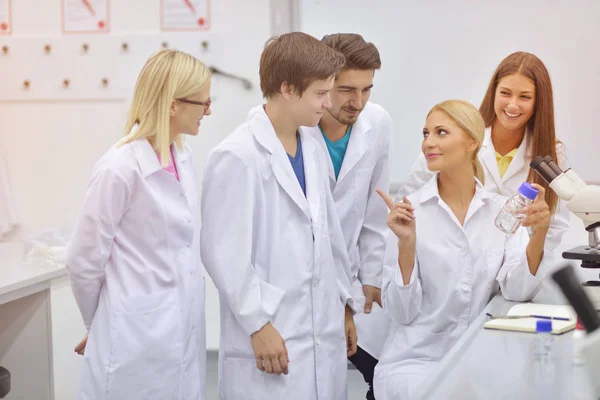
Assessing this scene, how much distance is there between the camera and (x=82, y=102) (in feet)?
13.3

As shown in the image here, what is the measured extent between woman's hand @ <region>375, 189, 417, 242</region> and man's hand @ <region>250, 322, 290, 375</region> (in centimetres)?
46

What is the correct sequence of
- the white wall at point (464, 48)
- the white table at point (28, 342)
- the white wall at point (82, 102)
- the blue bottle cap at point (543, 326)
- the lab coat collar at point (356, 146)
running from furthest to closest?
the white wall at point (82, 102) → the white wall at point (464, 48) → the white table at point (28, 342) → the lab coat collar at point (356, 146) → the blue bottle cap at point (543, 326)

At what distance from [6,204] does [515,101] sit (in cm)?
274

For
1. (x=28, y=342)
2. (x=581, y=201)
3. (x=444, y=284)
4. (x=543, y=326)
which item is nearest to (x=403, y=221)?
(x=444, y=284)

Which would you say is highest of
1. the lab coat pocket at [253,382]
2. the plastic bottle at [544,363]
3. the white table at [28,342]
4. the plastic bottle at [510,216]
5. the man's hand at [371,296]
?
the plastic bottle at [510,216]

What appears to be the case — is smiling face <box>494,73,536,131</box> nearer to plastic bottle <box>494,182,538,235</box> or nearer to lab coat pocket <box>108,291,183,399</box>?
plastic bottle <box>494,182,538,235</box>

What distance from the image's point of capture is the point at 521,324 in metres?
1.84

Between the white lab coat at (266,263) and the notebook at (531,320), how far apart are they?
0.44 m

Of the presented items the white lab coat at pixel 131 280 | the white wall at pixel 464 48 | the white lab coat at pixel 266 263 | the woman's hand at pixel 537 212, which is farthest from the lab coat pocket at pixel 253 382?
the white wall at pixel 464 48

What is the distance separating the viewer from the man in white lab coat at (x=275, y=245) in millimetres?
1894

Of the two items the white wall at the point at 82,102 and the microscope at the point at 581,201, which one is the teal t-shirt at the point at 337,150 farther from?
the white wall at the point at 82,102

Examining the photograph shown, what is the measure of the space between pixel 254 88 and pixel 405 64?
30.7 inches

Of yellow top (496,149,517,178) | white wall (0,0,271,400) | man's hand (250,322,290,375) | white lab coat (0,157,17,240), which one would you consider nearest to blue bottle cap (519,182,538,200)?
yellow top (496,149,517,178)

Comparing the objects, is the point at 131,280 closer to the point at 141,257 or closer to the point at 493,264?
the point at 141,257
